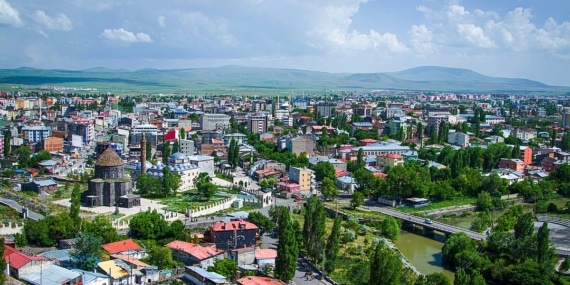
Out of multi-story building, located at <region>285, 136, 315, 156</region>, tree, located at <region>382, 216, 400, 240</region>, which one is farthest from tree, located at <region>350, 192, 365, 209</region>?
multi-story building, located at <region>285, 136, 315, 156</region>

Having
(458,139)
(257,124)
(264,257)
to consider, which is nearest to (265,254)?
(264,257)

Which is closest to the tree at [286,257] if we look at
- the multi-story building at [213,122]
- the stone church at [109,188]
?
the stone church at [109,188]

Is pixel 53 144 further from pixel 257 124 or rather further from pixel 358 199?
pixel 358 199

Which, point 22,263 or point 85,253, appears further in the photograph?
point 85,253

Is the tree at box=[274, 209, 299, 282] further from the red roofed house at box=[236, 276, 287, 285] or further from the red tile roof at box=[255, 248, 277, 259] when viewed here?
the red tile roof at box=[255, 248, 277, 259]

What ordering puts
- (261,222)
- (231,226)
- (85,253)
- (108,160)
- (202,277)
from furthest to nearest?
(108,160) → (261,222) → (231,226) → (85,253) → (202,277)

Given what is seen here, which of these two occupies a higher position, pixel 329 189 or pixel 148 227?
pixel 148 227
